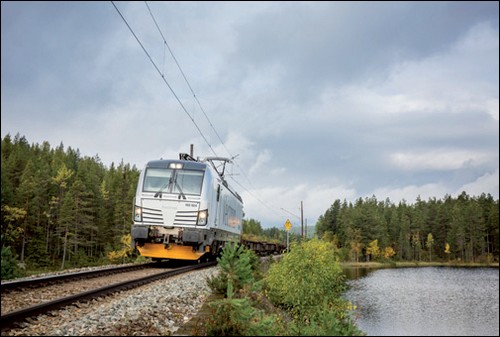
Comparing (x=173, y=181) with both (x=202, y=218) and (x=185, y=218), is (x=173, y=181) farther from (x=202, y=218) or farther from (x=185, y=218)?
(x=202, y=218)

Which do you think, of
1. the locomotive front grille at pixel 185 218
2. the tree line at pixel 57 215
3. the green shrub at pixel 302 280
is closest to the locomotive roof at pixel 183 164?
the locomotive front grille at pixel 185 218

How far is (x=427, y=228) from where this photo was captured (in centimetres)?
12694

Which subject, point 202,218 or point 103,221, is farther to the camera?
point 103,221

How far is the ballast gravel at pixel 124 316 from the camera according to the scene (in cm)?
634

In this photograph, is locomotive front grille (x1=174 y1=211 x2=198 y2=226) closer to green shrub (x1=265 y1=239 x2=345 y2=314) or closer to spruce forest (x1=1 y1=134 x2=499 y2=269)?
green shrub (x1=265 y1=239 x2=345 y2=314)

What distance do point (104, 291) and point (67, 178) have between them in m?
55.2

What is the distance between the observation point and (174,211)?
54.2 feet

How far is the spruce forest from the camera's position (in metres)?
54.8

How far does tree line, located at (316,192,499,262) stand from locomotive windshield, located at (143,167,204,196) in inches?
3291

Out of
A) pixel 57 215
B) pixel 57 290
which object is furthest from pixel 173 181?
pixel 57 215

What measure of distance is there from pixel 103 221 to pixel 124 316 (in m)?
61.8

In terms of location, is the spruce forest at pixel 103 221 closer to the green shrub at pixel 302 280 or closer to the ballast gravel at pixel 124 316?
the green shrub at pixel 302 280

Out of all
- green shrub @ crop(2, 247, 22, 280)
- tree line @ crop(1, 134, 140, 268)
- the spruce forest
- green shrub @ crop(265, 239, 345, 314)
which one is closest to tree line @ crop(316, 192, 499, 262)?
the spruce forest

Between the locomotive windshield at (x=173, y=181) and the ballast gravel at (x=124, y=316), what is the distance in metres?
6.42
